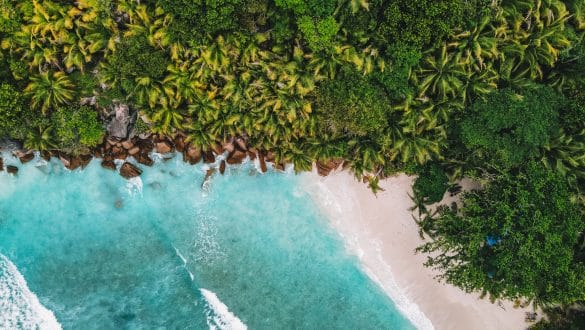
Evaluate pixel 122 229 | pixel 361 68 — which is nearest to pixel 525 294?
pixel 361 68

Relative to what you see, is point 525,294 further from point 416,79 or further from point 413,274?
point 416,79

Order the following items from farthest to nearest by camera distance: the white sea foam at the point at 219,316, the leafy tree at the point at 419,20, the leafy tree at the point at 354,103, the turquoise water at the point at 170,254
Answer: the white sea foam at the point at 219,316, the turquoise water at the point at 170,254, the leafy tree at the point at 354,103, the leafy tree at the point at 419,20

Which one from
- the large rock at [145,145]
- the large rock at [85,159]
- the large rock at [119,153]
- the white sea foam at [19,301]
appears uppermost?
the large rock at [145,145]

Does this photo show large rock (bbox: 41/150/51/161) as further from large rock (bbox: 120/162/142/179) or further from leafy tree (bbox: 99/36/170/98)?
leafy tree (bbox: 99/36/170/98)

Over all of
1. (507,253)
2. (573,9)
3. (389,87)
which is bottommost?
(507,253)

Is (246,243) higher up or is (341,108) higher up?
(341,108)

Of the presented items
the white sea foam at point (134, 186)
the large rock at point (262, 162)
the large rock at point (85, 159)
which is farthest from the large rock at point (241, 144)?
the large rock at point (85, 159)

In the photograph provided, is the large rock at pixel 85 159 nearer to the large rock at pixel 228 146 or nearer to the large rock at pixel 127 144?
the large rock at pixel 127 144
